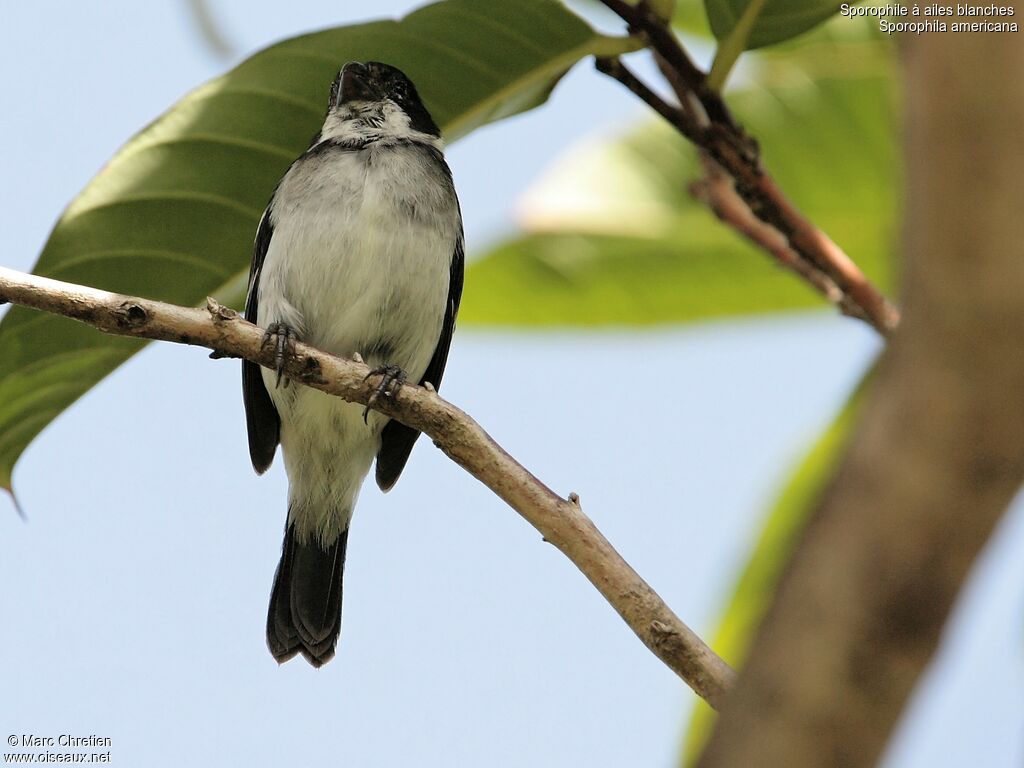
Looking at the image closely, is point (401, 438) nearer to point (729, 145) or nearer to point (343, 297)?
point (343, 297)

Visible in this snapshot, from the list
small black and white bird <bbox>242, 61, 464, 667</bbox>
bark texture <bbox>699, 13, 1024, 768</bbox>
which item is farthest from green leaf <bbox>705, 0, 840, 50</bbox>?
bark texture <bbox>699, 13, 1024, 768</bbox>

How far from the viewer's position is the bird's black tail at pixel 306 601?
15.0 feet

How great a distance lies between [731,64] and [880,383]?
2.47 m

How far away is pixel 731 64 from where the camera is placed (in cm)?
311

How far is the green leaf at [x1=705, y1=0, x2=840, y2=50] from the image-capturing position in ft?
10.1

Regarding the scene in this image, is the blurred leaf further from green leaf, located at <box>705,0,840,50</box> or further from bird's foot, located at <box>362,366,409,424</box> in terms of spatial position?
bird's foot, located at <box>362,366,409,424</box>

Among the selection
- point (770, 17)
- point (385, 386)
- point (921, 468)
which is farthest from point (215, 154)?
point (921, 468)

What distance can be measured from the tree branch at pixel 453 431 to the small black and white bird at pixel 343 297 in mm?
1508

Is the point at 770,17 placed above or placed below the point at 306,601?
above

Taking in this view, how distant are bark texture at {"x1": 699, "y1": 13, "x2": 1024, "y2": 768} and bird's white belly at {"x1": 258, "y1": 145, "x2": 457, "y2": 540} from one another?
3710mm

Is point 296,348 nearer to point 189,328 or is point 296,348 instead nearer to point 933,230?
point 189,328

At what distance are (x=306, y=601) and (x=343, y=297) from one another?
1170mm

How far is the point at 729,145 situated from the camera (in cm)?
294

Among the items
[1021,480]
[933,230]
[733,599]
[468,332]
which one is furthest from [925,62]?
[468,332]
